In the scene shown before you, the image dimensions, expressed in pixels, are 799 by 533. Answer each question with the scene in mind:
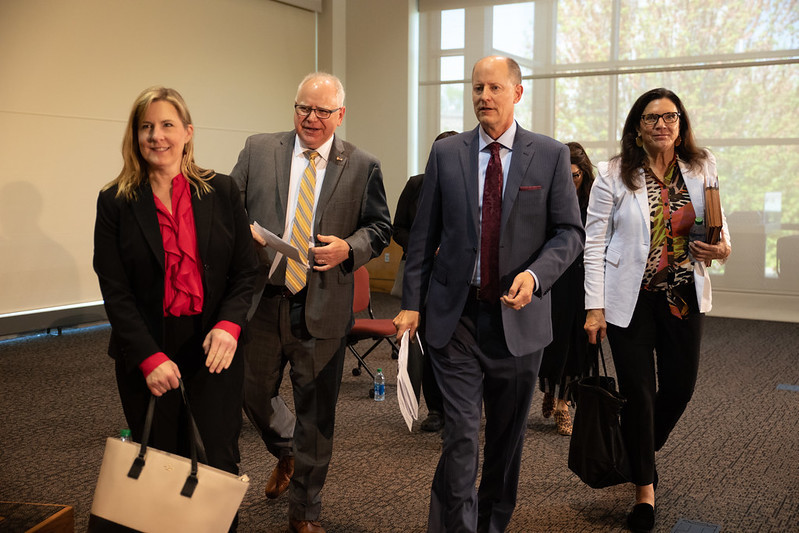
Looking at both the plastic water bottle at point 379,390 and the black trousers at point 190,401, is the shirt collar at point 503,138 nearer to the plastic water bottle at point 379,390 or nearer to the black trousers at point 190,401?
the black trousers at point 190,401

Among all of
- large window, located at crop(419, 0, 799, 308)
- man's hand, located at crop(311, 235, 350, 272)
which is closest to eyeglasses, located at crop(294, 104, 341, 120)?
man's hand, located at crop(311, 235, 350, 272)

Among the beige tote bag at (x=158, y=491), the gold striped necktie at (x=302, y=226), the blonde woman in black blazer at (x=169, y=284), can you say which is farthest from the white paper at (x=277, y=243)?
the beige tote bag at (x=158, y=491)

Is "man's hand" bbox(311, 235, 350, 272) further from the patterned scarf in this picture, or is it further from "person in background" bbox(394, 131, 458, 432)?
"person in background" bbox(394, 131, 458, 432)

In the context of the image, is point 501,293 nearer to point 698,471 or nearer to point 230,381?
point 230,381

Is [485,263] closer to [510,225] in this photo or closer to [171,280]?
[510,225]

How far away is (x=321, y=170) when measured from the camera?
10.3 feet

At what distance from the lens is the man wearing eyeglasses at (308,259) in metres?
3.05

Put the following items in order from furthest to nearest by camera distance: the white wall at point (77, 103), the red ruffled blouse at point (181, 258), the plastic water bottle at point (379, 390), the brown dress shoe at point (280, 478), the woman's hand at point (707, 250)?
1. the white wall at point (77, 103)
2. the plastic water bottle at point (379, 390)
3. the brown dress shoe at point (280, 478)
4. the woman's hand at point (707, 250)
5. the red ruffled blouse at point (181, 258)

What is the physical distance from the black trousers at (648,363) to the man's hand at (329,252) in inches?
44.7

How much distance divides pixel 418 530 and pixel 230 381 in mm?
1208

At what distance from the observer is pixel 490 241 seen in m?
2.70

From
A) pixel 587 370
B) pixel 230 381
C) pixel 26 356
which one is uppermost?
pixel 230 381

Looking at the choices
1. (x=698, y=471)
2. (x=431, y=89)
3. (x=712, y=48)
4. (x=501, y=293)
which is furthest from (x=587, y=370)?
(x=431, y=89)

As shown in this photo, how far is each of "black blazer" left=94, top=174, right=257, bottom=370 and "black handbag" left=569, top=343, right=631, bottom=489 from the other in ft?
4.91
